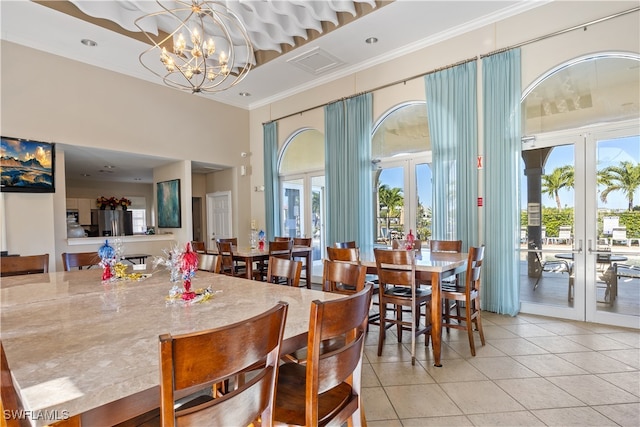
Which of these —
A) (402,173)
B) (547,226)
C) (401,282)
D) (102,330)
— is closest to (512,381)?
(401,282)

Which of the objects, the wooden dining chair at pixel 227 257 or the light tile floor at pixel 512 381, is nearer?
the light tile floor at pixel 512 381

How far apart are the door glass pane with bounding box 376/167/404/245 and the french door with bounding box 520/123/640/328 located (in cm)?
173

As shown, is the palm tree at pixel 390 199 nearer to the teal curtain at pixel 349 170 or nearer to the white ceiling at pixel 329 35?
the teal curtain at pixel 349 170

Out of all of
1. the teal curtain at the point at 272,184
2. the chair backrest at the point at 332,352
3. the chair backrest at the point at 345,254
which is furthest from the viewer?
the teal curtain at the point at 272,184

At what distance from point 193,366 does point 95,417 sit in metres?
0.25

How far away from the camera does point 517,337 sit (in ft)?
10.7

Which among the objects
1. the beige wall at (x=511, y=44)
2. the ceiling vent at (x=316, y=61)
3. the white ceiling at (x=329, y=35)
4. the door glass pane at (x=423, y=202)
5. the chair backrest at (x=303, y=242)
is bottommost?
the chair backrest at (x=303, y=242)

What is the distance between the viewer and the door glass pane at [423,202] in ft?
16.1

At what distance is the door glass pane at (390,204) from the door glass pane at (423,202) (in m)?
0.27

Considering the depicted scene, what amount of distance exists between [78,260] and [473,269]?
367 cm

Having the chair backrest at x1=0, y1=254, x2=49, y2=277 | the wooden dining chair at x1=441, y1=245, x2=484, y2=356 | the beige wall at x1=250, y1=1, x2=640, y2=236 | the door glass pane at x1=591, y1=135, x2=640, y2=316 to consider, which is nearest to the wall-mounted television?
the chair backrest at x1=0, y1=254, x2=49, y2=277

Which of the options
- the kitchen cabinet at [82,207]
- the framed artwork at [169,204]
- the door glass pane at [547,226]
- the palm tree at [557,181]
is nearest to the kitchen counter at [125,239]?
the framed artwork at [169,204]

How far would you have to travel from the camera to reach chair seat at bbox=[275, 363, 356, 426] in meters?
1.22

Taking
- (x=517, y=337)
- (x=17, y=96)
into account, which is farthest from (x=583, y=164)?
(x=17, y=96)
